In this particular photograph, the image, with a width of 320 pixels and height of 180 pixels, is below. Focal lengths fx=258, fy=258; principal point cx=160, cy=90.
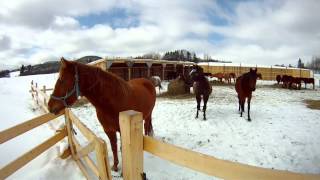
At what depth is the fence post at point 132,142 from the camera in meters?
1.76

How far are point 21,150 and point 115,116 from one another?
343cm

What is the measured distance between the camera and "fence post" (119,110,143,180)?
69.4 inches

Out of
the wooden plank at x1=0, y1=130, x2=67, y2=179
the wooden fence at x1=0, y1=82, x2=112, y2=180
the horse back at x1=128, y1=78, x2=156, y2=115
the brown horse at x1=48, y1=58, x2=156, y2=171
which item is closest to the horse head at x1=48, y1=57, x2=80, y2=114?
the brown horse at x1=48, y1=58, x2=156, y2=171

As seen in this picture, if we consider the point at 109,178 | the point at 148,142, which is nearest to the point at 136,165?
the point at 148,142

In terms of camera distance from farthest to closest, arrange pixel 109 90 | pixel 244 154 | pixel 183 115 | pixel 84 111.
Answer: pixel 84 111 < pixel 183 115 < pixel 244 154 < pixel 109 90

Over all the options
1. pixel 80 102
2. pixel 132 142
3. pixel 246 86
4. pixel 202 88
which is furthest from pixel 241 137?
pixel 80 102

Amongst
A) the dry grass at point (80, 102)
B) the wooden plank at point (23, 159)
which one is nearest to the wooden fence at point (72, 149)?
the wooden plank at point (23, 159)

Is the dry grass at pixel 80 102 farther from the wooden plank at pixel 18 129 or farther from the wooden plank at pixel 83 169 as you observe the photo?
the wooden plank at pixel 83 169

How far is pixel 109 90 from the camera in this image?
13.3ft

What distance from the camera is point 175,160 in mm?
1632

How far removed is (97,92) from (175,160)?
8.56ft

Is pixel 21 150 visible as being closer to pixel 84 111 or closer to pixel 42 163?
pixel 42 163

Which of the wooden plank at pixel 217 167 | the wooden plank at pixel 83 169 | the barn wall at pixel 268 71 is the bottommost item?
the wooden plank at pixel 83 169

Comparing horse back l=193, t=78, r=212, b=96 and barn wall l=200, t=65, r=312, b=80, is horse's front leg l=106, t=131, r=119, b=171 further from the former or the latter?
barn wall l=200, t=65, r=312, b=80
